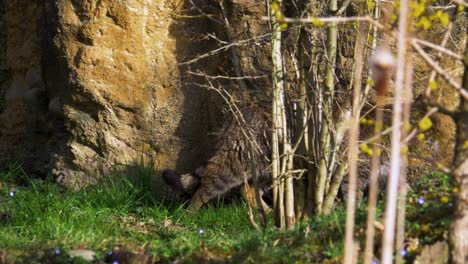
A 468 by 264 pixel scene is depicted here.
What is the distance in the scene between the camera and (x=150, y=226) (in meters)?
6.78

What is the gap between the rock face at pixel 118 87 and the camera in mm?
8297

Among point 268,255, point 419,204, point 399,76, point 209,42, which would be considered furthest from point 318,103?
point 209,42

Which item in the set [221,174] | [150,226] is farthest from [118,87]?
[150,226]

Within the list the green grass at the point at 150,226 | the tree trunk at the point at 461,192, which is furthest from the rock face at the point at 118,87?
the tree trunk at the point at 461,192

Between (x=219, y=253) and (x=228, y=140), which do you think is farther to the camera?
(x=228, y=140)

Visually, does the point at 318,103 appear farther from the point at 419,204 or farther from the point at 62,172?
the point at 62,172

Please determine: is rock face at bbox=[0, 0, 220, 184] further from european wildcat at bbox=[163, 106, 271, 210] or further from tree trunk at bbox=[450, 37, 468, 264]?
tree trunk at bbox=[450, 37, 468, 264]

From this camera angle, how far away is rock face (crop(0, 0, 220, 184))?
27.2 ft

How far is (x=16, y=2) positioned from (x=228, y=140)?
3284 millimetres

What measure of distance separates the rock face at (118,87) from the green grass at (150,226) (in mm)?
551

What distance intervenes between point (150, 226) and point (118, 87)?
2.15 m

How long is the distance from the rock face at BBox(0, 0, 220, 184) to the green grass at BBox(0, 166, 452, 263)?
551 millimetres

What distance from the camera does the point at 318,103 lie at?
5734 mm

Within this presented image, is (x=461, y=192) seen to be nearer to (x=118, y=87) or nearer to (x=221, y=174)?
(x=221, y=174)
